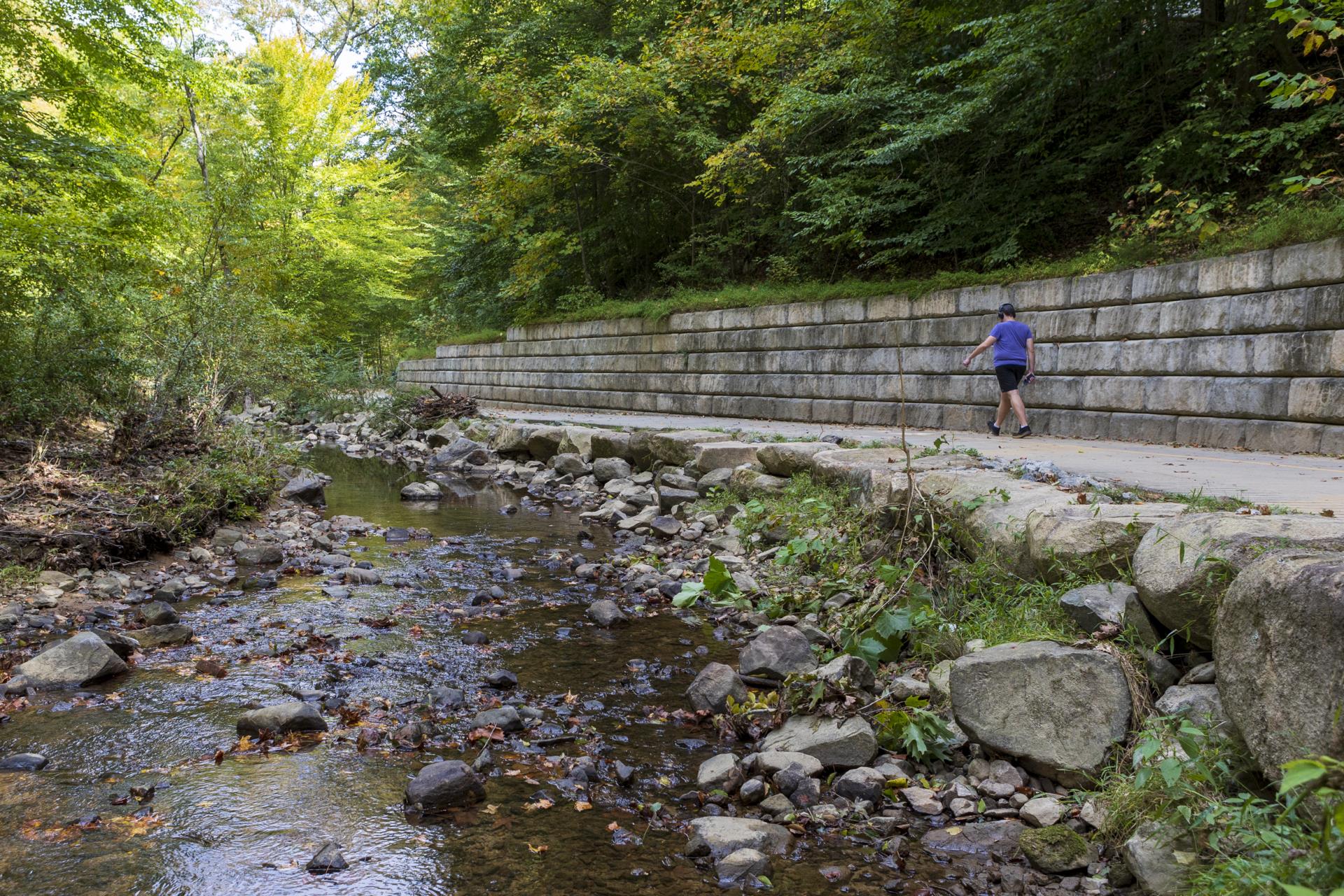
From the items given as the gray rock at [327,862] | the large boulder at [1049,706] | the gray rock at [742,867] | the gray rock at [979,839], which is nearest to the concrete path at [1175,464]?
the large boulder at [1049,706]

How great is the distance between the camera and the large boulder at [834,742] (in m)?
3.47

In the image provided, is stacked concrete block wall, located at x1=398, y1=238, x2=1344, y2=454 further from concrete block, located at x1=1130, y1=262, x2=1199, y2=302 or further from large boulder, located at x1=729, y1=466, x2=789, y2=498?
large boulder, located at x1=729, y1=466, x2=789, y2=498

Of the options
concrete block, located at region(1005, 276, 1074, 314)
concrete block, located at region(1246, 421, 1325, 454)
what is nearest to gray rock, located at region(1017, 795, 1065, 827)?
concrete block, located at region(1246, 421, 1325, 454)

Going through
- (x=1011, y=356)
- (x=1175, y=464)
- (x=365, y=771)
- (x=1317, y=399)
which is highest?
(x=1011, y=356)

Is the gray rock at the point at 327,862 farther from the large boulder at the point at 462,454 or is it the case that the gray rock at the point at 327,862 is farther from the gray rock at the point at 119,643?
the large boulder at the point at 462,454

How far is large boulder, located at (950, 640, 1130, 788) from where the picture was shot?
311 centimetres

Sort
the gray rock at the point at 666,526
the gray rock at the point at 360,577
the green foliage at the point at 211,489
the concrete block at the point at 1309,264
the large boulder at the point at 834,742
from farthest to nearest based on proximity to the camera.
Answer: the gray rock at the point at 666,526, the green foliage at the point at 211,489, the concrete block at the point at 1309,264, the gray rock at the point at 360,577, the large boulder at the point at 834,742

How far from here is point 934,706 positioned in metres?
3.78

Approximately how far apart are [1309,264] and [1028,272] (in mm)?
2930

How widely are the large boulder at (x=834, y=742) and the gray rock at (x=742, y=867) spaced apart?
712 millimetres

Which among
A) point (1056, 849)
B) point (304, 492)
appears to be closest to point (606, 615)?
point (1056, 849)

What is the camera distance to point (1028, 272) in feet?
30.8

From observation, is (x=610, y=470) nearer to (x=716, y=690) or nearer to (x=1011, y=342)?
(x=1011, y=342)

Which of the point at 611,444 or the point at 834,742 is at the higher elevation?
the point at 611,444
